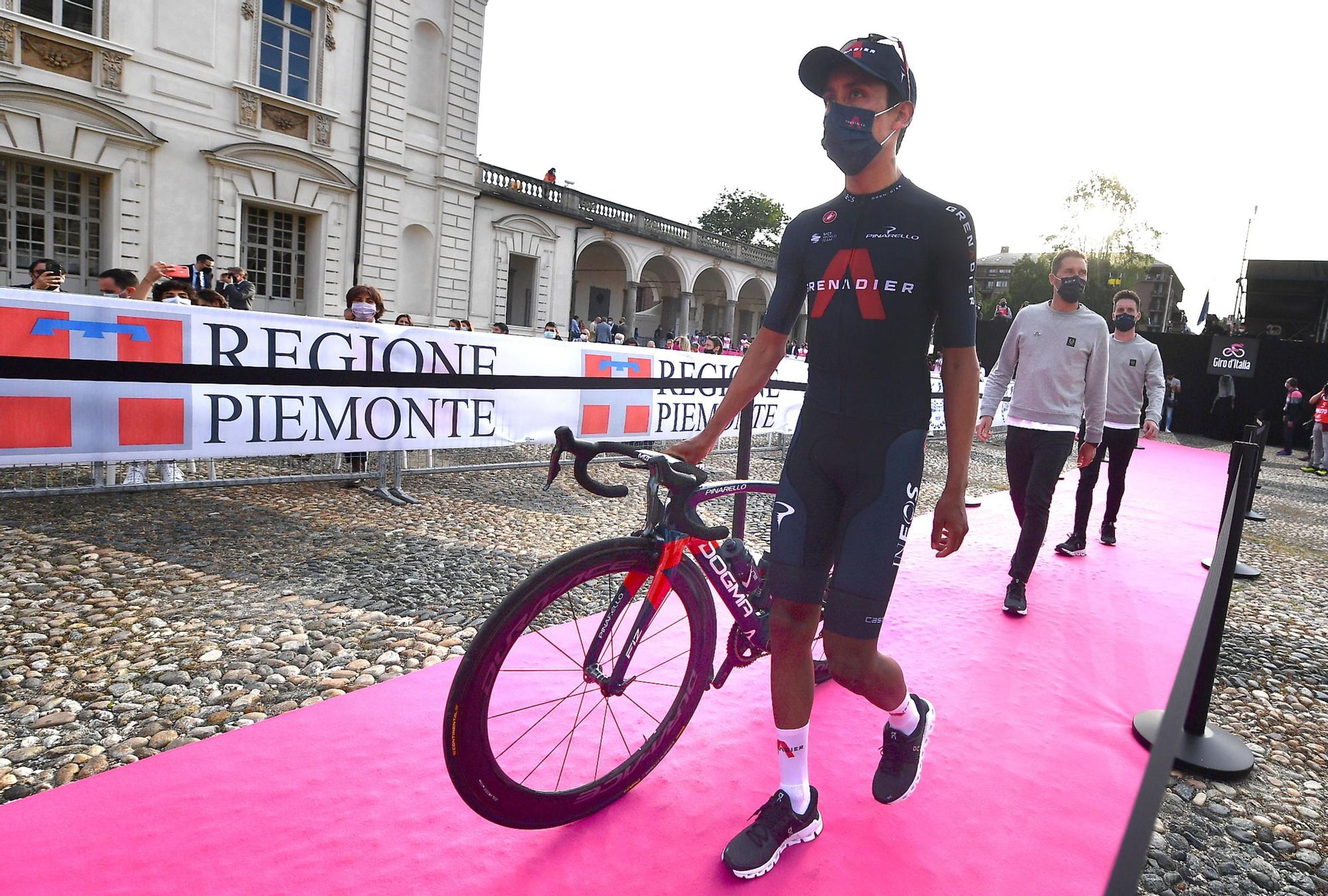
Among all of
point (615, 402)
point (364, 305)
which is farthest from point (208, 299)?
point (615, 402)

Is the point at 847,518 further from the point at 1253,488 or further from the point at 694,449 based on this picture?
the point at 1253,488

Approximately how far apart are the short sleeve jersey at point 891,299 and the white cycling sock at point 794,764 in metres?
0.91

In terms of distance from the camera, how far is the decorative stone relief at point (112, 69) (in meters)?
15.9

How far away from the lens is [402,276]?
22.8 meters

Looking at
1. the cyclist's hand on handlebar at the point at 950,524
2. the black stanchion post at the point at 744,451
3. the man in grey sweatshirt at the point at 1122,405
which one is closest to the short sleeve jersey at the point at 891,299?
the cyclist's hand on handlebar at the point at 950,524

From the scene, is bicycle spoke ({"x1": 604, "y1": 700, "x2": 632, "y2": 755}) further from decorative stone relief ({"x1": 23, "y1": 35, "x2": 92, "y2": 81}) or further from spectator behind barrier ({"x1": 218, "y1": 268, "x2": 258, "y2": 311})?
decorative stone relief ({"x1": 23, "y1": 35, "x2": 92, "y2": 81})

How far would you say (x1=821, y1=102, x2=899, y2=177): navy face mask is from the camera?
209 centimetres

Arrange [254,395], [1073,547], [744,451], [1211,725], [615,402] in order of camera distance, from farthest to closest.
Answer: [615,402] < [1073,547] < [254,395] < [744,451] < [1211,725]

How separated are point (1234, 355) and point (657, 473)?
87.9ft

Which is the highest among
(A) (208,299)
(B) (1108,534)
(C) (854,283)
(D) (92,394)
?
(C) (854,283)

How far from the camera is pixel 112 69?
1599 cm

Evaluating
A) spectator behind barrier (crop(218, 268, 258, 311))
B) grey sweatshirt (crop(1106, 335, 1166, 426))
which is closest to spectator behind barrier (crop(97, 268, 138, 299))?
spectator behind barrier (crop(218, 268, 258, 311))

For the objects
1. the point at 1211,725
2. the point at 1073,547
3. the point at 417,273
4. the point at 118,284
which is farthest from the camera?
the point at 417,273

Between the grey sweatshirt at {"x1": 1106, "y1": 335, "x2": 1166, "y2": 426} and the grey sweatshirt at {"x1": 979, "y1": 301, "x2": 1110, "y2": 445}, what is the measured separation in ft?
5.18
